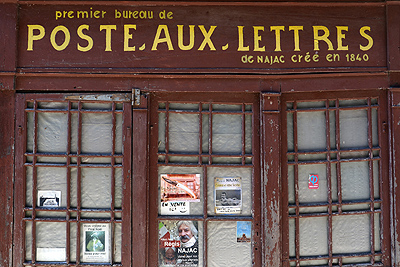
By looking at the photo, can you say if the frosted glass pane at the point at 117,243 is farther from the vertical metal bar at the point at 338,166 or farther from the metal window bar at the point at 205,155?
the vertical metal bar at the point at 338,166

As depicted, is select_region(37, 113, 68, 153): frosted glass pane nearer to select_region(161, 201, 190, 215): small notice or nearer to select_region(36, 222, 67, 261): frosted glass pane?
select_region(36, 222, 67, 261): frosted glass pane

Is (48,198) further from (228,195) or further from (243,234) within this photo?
(243,234)

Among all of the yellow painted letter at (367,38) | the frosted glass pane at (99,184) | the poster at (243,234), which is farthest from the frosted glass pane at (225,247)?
the yellow painted letter at (367,38)

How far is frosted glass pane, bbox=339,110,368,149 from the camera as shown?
419 cm

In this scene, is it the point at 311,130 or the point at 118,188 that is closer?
the point at 118,188

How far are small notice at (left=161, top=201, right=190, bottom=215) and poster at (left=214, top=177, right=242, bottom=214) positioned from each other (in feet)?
1.15

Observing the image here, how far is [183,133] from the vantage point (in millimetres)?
4141

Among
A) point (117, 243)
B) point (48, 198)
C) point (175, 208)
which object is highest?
point (48, 198)

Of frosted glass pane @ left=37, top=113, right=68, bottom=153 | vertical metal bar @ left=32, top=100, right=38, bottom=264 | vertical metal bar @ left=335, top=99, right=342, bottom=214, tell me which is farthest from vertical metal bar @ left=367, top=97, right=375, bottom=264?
vertical metal bar @ left=32, top=100, right=38, bottom=264

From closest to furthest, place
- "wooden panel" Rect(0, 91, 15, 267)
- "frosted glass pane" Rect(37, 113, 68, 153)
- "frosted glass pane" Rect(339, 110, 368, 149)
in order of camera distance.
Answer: "wooden panel" Rect(0, 91, 15, 267) < "frosted glass pane" Rect(37, 113, 68, 153) < "frosted glass pane" Rect(339, 110, 368, 149)

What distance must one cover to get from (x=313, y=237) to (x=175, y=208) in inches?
63.9

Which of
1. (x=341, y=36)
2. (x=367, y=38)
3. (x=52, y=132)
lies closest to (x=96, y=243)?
(x=52, y=132)

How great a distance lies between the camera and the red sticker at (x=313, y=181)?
4.15 m

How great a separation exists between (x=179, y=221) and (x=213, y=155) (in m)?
0.85
